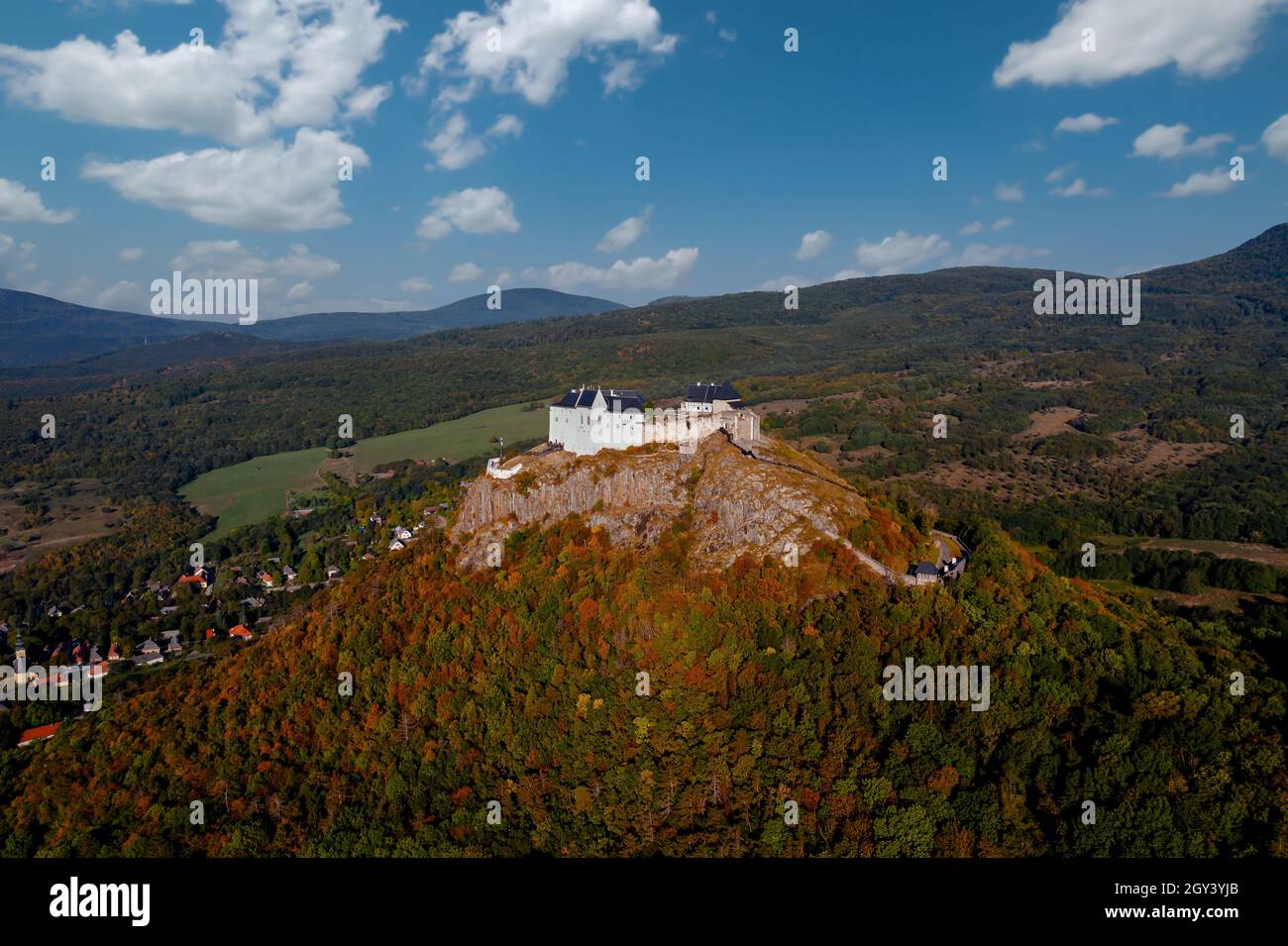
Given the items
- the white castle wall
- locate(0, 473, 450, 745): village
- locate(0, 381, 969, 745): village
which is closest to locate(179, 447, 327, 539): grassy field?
locate(0, 381, 969, 745): village

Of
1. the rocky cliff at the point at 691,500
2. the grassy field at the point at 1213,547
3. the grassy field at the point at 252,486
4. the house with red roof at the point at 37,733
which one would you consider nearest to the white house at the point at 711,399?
the rocky cliff at the point at 691,500

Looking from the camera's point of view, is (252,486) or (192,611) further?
(252,486)

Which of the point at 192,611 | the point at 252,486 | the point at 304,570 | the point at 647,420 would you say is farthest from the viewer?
the point at 252,486

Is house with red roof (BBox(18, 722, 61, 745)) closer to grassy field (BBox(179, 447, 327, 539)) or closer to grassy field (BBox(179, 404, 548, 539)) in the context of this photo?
grassy field (BBox(179, 447, 327, 539))

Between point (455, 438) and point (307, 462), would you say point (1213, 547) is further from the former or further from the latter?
point (307, 462)

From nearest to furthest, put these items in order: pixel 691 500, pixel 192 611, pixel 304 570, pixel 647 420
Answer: pixel 691 500 → pixel 647 420 → pixel 192 611 → pixel 304 570

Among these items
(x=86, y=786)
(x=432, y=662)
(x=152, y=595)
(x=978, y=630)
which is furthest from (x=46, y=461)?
(x=978, y=630)

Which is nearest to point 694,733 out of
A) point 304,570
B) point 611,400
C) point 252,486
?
point 611,400
